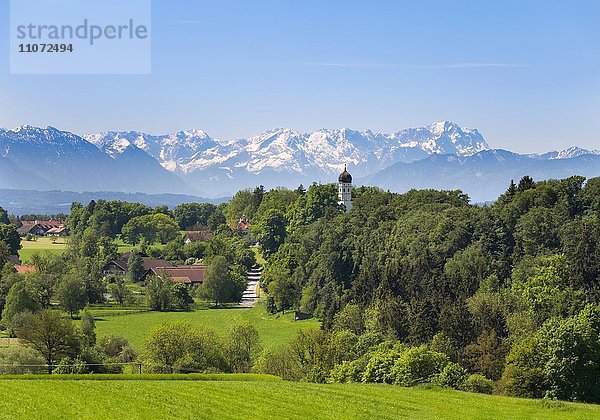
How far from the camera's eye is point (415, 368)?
37188mm

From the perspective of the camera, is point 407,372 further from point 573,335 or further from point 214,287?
point 214,287

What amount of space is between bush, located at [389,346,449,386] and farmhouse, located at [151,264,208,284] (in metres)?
56.0

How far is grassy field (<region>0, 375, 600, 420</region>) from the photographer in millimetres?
24734

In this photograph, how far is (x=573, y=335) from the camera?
35.6 metres

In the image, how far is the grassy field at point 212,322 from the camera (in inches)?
2509

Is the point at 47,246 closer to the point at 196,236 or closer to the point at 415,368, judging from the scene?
the point at 196,236

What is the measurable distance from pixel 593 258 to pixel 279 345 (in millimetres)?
23383

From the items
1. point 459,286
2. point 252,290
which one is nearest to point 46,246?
point 252,290

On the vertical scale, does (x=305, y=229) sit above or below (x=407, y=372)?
above

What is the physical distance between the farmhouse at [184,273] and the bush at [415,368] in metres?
56.0

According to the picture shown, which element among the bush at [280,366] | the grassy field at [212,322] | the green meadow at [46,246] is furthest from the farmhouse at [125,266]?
the bush at [280,366]

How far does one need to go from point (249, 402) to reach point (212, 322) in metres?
44.3

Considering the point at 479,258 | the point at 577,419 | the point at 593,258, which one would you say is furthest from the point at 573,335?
the point at 479,258

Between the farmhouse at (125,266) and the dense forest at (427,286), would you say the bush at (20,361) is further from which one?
the farmhouse at (125,266)
